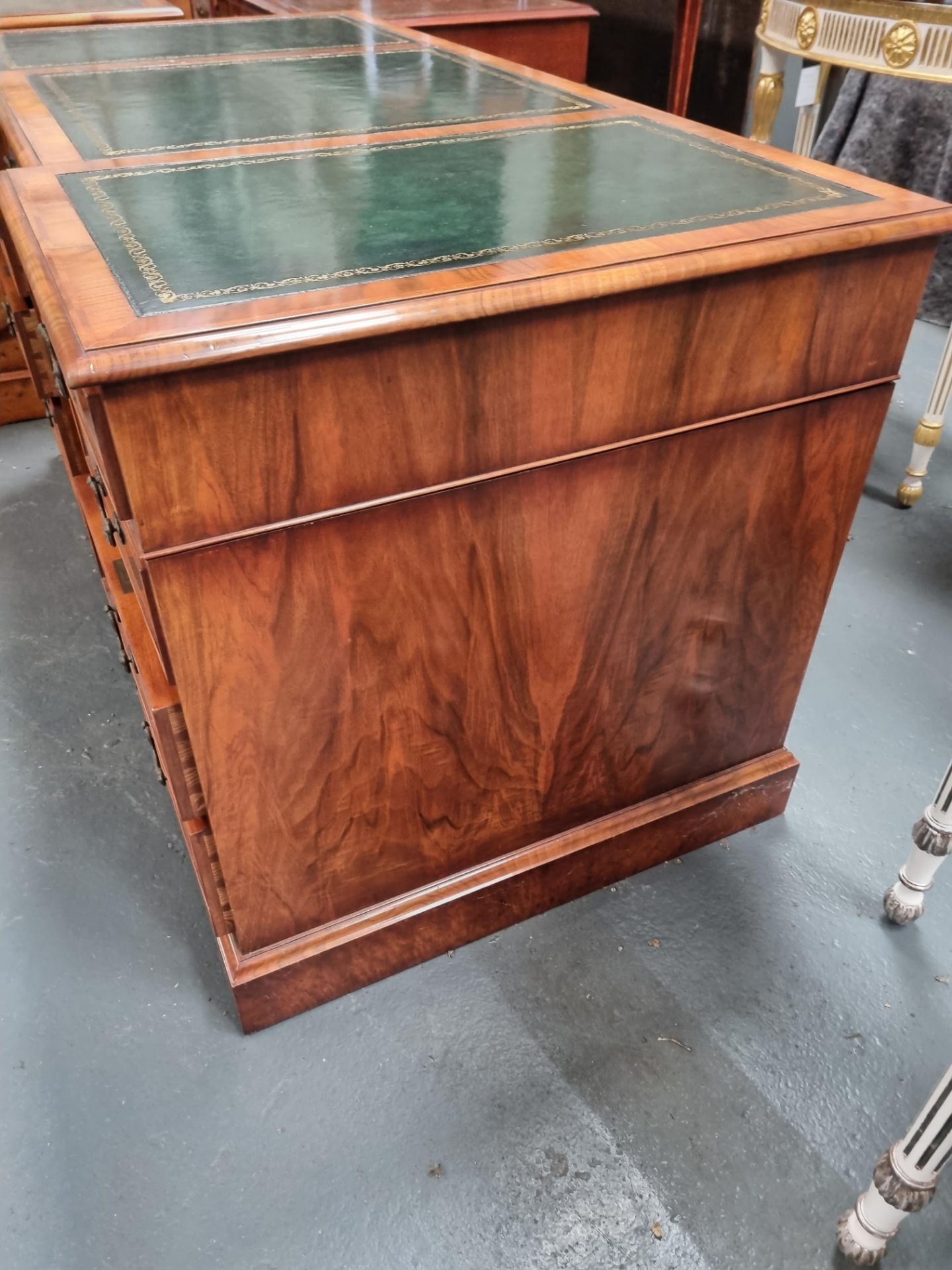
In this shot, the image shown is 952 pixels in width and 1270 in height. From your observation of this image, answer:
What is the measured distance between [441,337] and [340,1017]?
32.3 inches

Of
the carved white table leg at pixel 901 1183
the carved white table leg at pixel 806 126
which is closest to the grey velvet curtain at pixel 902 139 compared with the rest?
the carved white table leg at pixel 806 126

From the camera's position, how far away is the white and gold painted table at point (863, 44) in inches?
57.9

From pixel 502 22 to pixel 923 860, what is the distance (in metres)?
2.10

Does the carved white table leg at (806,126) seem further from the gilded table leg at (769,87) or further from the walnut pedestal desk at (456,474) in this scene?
the walnut pedestal desk at (456,474)

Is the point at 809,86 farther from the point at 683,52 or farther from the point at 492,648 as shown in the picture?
the point at 492,648

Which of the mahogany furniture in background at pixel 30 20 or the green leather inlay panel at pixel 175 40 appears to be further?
the mahogany furniture in background at pixel 30 20

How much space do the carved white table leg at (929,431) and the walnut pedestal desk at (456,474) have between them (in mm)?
915

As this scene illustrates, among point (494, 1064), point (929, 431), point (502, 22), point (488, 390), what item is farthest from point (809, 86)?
point (494, 1064)

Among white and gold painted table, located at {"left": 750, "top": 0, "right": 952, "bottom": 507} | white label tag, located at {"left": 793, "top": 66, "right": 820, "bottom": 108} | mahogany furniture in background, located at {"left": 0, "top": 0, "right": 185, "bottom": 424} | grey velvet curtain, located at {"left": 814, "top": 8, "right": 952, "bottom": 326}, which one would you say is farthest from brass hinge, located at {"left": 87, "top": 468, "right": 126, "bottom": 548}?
grey velvet curtain, located at {"left": 814, "top": 8, "right": 952, "bottom": 326}

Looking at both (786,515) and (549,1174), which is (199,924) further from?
(786,515)

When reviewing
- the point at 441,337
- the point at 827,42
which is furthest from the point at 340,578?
the point at 827,42

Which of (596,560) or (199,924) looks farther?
(199,924)

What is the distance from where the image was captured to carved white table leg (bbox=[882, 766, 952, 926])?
Result: 3.88ft

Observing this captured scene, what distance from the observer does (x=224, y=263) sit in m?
0.84
